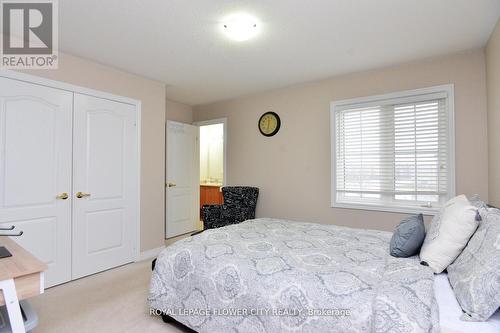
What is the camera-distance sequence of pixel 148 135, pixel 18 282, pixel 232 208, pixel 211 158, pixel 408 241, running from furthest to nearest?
pixel 211 158 → pixel 232 208 → pixel 148 135 → pixel 408 241 → pixel 18 282

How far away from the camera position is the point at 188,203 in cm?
513

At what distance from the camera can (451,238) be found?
62.6 inches

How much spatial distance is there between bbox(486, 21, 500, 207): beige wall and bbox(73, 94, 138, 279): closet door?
3961mm

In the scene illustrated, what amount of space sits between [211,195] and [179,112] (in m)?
2.29

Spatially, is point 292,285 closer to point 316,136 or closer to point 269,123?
point 316,136

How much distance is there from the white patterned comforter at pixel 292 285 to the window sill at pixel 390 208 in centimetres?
99

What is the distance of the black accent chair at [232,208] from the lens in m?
3.97

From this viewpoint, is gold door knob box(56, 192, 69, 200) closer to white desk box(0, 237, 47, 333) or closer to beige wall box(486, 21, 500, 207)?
white desk box(0, 237, 47, 333)

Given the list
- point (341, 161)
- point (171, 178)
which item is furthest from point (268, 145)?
point (171, 178)

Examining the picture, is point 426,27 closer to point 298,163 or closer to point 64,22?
point 298,163

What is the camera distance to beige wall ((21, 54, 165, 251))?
3.35 metres

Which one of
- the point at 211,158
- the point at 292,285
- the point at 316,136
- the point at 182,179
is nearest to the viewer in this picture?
the point at 292,285

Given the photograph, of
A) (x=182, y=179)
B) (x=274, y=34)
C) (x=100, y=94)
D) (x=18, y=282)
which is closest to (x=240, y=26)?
(x=274, y=34)

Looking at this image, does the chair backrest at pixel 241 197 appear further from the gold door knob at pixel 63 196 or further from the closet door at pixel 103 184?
the gold door knob at pixel 63 196
